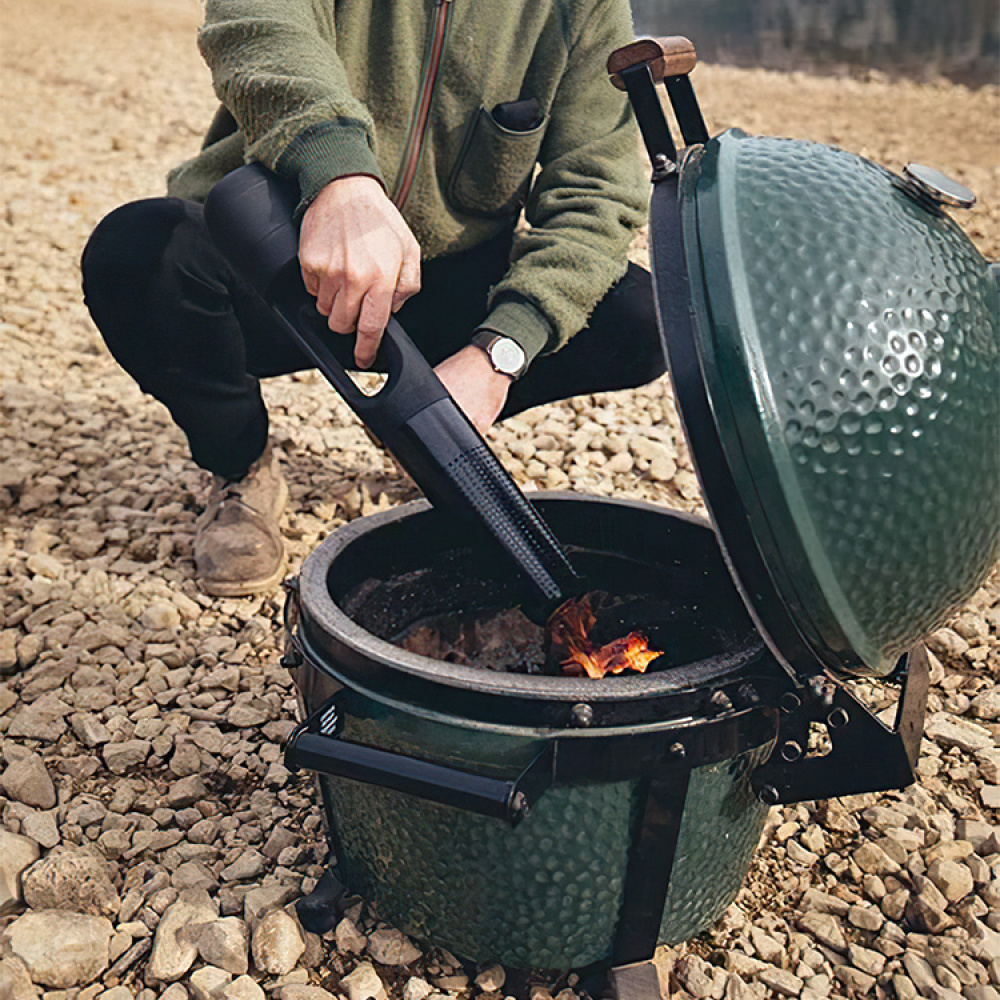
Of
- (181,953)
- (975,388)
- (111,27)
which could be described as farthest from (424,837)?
(111,27)

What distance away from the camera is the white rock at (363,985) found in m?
1.54

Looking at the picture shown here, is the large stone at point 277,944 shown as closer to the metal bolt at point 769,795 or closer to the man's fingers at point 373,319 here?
the metal bolt at point 769,795

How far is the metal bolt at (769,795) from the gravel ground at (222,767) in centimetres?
34

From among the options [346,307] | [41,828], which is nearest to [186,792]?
[41,828]

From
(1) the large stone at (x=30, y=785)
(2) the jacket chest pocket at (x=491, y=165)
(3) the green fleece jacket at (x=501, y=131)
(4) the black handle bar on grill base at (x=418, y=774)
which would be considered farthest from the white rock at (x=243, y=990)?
(2) the jacket chest pocket at (x=491, y=165)

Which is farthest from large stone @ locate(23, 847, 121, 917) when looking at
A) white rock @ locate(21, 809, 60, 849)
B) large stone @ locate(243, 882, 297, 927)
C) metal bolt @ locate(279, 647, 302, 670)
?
metal bolt @ locate(279, 647, 302, 670)

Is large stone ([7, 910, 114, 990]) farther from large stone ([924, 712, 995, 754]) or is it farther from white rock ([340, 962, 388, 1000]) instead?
large stone ([924, 712, 995, 754])

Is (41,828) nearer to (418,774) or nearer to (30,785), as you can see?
(30,785)

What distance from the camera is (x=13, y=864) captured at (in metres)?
1.72

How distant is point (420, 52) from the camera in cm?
218

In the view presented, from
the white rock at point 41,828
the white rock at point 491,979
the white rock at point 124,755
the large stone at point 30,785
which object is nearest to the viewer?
the white rock at point 491,979

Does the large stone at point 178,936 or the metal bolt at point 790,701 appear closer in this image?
→ the metal bolt at point 790,701

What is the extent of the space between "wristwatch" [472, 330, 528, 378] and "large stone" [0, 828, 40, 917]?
1144 mm

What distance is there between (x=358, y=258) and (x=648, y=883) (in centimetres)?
95
